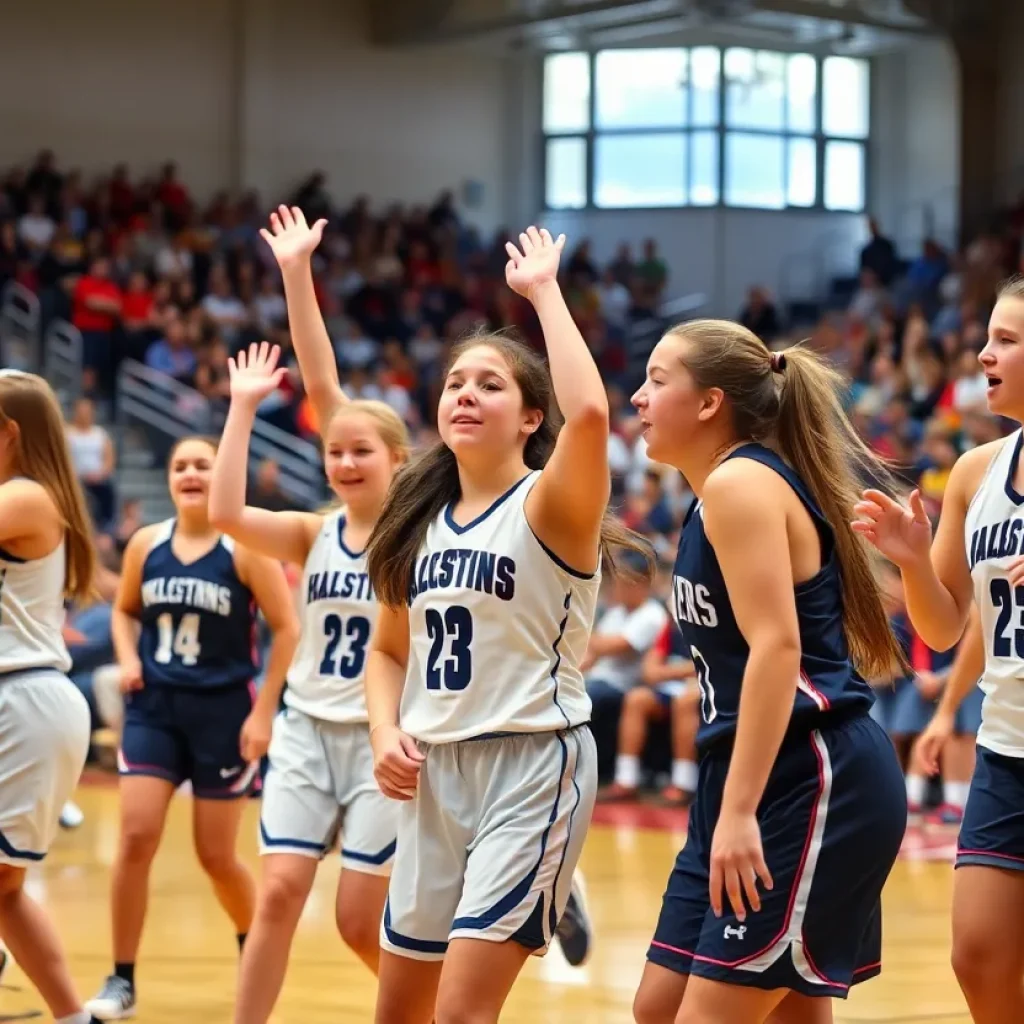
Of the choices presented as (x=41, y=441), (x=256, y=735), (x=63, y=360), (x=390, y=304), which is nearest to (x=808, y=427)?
(x=41, y=441)

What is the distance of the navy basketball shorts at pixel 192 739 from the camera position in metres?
5.71

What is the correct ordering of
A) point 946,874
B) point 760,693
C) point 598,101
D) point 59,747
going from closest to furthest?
1. point 760,693
2. point 59,747
3. point 946,874
4. point 598,101

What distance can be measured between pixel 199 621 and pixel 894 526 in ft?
9.47

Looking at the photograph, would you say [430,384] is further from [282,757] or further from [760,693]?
[760,693]

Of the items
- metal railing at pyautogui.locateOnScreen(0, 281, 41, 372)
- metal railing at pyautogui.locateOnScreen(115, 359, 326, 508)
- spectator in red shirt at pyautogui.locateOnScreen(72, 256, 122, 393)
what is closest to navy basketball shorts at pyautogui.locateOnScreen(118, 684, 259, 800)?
metal railing at pyautogui.locateOnScreen(115, 359, 326, 508)

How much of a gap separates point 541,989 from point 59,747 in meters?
1.95

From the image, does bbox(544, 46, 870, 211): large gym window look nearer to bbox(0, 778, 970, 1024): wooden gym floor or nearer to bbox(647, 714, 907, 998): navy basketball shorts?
bbox(0, 778, 970, 1024): wooden gym floor

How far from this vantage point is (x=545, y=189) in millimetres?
22875

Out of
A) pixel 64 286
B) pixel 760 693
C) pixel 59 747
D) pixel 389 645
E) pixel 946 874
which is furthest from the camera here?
pixel 64 286

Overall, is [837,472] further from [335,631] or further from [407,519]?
[335,631]

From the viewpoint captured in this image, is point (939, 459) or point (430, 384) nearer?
point (939, 459)

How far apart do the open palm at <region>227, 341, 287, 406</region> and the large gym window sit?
17701 millimetres

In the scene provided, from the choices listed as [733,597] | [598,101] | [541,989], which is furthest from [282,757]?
[598,101]

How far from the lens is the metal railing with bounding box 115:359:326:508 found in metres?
16.0
